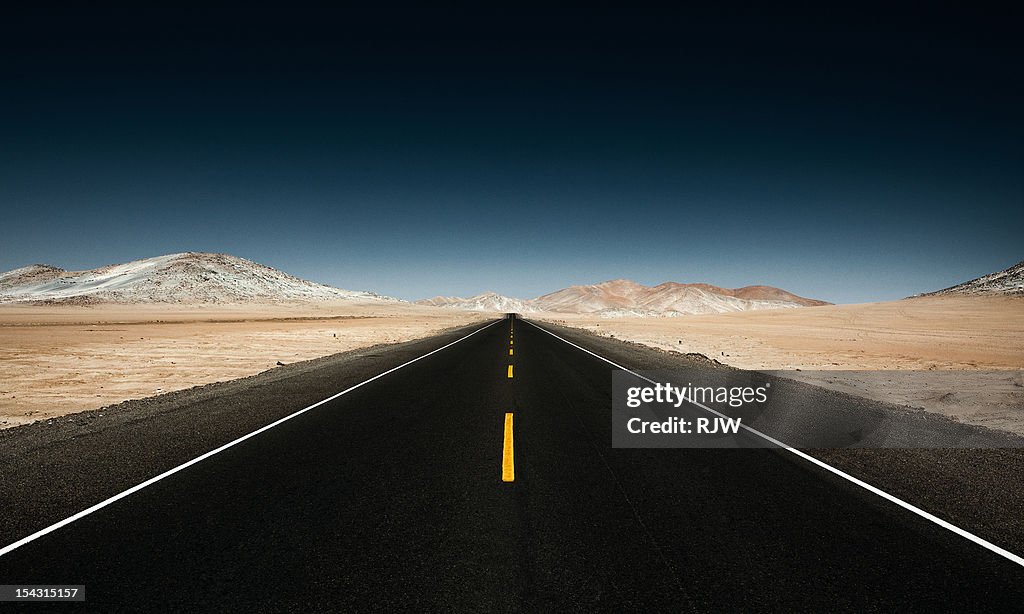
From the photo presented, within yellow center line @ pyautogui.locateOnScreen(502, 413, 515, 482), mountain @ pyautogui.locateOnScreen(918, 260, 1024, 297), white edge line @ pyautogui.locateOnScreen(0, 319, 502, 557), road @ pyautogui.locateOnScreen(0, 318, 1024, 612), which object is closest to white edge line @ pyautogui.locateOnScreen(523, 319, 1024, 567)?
road @ pyautogui.locateOnScreen(0, 318, 1024, 612)

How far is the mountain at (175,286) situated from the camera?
5364 inches

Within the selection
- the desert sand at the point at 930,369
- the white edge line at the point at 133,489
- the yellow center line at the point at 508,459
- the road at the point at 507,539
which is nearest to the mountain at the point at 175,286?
the white edge line at the point at 133,489

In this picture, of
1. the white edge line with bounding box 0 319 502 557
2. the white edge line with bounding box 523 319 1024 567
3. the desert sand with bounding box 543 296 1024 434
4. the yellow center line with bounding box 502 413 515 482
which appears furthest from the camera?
the desert sand with bounding box 543 296 1024 434

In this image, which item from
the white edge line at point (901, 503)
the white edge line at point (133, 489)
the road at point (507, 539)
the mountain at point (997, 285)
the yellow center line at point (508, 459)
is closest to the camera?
the road at point (507, 539)

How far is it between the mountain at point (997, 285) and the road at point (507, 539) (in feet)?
309

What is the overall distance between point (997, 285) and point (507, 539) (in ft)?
369

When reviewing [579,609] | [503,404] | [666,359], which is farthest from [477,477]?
[666,359]

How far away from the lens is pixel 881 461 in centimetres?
573

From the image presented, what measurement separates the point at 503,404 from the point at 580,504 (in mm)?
4849

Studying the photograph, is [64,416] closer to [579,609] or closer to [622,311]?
[579,609]

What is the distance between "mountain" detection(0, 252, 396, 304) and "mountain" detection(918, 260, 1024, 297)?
17380 centimetres

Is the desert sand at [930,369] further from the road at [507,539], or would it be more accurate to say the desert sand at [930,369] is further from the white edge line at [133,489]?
the white edge line at [133,489]

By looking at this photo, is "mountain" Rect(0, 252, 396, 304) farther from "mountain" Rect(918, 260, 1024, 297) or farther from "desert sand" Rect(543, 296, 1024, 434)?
"mountain" Rect(918, 260, 1024, 297)

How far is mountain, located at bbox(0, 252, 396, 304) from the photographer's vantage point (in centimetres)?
13625
